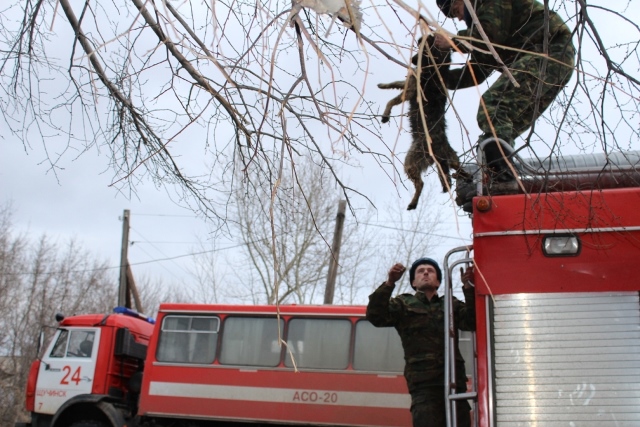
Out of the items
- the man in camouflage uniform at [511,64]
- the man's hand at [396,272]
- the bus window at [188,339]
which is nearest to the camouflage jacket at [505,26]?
the man in camouflage uniform at [511,64]

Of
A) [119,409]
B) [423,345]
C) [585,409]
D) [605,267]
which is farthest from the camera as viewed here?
[119,409]

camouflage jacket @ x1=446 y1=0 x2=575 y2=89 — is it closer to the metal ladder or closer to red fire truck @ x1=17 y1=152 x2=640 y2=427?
red fire truck @ x1=17 y1=152 x2=640 y2=427

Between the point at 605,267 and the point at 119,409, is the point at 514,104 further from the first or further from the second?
the point at 119,409

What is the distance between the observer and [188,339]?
1083cm

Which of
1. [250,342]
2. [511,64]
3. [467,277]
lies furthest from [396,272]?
[250,342]

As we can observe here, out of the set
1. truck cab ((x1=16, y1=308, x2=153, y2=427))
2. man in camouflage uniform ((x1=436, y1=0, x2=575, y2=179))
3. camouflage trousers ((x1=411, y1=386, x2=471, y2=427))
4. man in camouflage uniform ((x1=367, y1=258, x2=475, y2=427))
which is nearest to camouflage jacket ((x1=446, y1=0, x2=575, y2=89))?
man in camouflage uniform ((x1=436, y1=0, x2=575, y2=179))

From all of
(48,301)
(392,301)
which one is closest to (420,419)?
(392,301)

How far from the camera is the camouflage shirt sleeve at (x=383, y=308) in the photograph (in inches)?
203

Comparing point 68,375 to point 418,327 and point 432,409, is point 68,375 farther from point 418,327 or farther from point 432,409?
point 432,409

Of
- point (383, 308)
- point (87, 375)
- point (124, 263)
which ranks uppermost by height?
Result: point (124, 263)

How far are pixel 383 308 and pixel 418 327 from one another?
29 centimetres

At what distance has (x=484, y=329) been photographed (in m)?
4.07

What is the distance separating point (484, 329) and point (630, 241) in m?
0.89

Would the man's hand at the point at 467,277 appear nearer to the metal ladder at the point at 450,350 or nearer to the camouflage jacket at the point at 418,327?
the metal ladder at the point at 450,350
